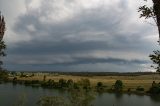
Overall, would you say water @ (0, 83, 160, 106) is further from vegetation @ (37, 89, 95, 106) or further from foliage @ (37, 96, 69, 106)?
vegetation @ (37, 89, 95, 106)

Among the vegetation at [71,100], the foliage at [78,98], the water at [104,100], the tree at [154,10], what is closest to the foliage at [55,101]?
the vegetation at [71,100]

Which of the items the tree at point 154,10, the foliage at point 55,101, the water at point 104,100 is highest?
the tree at point 154,10

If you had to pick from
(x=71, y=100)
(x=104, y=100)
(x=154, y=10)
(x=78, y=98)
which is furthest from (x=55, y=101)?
(x=104, y=100)

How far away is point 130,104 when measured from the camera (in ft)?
346

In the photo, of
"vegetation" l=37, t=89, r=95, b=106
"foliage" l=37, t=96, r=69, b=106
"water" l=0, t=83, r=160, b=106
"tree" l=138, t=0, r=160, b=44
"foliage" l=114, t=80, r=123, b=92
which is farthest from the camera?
"foliage" l=114, t=80, r=123, b=92

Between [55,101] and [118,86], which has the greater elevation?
[118,86]

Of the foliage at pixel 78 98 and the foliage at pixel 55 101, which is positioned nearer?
the foliage at pixel 55 101

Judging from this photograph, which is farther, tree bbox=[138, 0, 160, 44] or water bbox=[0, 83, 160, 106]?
water bbox=[0, 83, 160, 106]

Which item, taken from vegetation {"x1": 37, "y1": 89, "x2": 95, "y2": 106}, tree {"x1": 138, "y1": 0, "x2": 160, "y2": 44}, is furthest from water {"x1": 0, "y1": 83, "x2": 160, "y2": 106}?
tree {"x1": 138, "y1": 0, "x2": 160, "y2": 44}

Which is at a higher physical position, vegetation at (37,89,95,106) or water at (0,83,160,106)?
vegetation at (37,89,95,106)

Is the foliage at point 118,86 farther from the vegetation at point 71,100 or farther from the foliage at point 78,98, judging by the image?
the vegetation at point 71,100

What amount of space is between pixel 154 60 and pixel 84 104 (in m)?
33.6

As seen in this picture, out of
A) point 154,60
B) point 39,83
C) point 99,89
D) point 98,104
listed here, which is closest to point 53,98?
point 154,60

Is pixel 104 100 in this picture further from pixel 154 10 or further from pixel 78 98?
pixel 154 10
